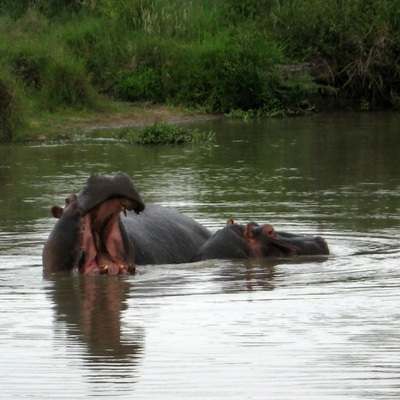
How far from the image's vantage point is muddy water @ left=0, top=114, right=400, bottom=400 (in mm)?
4699

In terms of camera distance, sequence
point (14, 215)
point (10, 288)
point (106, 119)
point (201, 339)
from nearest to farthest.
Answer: point (201, 339) < point (10, 288) < point (14, 215) < point (106, 119)

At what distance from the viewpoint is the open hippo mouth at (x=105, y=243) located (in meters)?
6.92

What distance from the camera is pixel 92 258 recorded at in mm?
7082

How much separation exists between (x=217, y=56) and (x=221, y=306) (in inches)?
560

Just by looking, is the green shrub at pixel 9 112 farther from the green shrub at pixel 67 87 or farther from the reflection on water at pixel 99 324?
the reflection on water at pixel 99 324

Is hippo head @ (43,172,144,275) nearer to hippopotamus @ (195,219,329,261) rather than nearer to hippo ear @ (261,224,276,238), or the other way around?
hippopotamus @ (195,219,329,261)

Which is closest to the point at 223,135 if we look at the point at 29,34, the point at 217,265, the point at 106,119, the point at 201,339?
the point at 106,119

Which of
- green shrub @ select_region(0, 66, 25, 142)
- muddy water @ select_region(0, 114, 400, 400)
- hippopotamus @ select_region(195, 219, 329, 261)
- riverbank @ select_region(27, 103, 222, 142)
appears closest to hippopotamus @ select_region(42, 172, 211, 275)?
muddy water @ select_region(0, 114, 400, 400)

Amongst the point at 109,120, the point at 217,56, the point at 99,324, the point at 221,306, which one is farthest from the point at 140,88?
the point at 99,324

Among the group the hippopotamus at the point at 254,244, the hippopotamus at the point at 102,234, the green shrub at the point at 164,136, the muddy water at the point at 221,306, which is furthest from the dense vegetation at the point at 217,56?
the hippopotamus at the point at 102,234

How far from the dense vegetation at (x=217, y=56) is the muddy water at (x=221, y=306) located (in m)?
7.03

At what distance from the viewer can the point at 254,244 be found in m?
7.81

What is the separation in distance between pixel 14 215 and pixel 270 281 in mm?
3392

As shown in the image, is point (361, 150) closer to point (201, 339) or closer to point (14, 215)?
point (14, 215)
